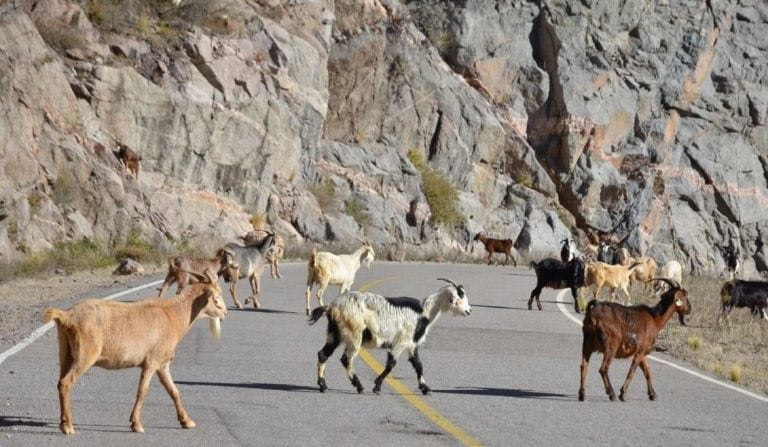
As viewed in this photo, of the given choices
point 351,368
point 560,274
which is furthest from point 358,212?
point 351,368

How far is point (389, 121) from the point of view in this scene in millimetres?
59812

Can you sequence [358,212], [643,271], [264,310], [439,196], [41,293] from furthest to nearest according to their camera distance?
[439,196]
[358,212]
[643,271]
[41,293]
[264,310]

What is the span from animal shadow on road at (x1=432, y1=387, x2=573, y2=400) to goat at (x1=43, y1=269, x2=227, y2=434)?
3.27 metres

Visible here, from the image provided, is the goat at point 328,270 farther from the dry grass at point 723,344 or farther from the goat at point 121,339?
the goat at point 121,339

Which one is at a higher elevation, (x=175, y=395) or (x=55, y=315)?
(x=55, y=315)

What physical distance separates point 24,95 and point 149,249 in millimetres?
6859

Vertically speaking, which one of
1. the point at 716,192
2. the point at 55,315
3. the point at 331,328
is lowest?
the point at 331,328

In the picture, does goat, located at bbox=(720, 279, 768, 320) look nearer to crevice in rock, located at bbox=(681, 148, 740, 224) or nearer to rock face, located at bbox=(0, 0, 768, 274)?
rock face, located at bbox=(0, 0, 768, 274)

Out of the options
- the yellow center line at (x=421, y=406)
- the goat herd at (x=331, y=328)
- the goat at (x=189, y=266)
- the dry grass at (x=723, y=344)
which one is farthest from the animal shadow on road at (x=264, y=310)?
the dry grass at (x=723, y=344)

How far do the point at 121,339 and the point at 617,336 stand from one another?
534 centimetres

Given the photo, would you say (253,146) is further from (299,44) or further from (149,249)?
(149,249)

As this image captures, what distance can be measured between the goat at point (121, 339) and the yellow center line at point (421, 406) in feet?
6.73

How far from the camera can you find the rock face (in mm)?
36312

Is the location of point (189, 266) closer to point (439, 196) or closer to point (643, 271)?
point (643, 271)
